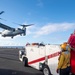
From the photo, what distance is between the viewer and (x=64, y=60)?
9.35m

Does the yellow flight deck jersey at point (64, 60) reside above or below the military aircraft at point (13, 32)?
below

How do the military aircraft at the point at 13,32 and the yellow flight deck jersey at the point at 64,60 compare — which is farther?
the military aircraft at the point at 13,32

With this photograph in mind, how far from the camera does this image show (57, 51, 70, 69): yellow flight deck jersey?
9242mm

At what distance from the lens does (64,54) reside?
9.36m

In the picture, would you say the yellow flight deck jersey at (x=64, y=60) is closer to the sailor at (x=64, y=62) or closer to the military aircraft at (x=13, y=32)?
the sailor at (x=64, y=62)

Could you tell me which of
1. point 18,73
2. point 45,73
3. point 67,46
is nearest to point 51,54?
point 45,73

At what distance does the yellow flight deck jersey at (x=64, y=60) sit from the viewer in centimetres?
924

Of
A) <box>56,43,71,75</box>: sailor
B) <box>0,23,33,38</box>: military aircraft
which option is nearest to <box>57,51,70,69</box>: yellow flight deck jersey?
<box>56,43,71,75</box>: sailor

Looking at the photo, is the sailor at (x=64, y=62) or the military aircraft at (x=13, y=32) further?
the military aircraft at (x=13, y=32)

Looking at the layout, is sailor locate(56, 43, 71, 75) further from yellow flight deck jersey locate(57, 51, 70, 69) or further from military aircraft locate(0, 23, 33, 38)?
military aircraft locate(0, 23, 33, 38)

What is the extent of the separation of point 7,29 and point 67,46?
211 feet

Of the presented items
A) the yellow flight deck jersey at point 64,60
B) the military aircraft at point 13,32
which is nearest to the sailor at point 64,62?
the yellow flight deck jersey at point 64,60

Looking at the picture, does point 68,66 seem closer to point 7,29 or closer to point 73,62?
point 73,62

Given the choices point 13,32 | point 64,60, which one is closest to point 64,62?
point 64,60
